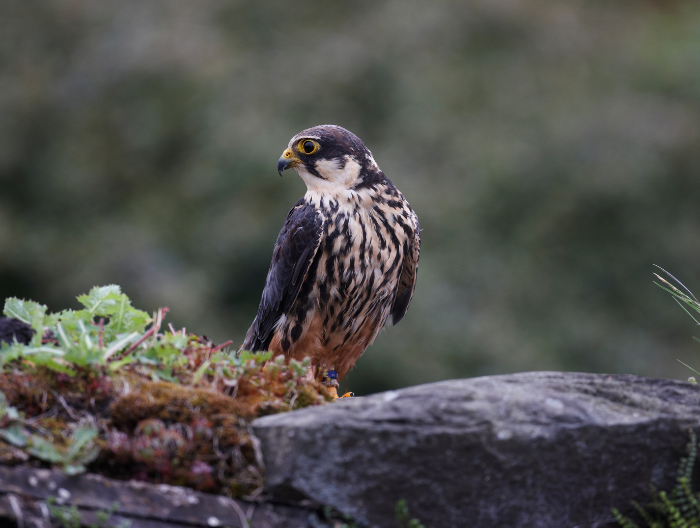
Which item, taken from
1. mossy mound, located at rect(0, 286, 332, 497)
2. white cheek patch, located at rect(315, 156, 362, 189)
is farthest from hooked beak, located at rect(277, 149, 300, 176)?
mossy mound, located at rect(0, 286, 332, 497)

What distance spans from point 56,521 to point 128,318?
0.96 meters

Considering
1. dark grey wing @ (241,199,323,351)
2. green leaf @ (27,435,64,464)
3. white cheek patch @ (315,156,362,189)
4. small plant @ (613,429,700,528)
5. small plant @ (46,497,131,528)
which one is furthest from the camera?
white cheek patch @ (315,156,362,189)

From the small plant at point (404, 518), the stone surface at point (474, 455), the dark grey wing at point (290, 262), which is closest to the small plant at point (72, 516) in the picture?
the stone surface at point (474, 455)

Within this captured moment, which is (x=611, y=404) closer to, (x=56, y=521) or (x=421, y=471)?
(x=421, y=471)

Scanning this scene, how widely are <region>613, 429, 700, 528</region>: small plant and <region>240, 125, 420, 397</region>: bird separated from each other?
194cm

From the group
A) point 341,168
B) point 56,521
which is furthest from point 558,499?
point 341,168

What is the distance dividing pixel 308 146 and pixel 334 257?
2.13ft

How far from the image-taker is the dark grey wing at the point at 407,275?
4.22 m

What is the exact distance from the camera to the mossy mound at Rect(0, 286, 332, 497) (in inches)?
76.4

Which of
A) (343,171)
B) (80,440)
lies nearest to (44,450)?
(80,440)

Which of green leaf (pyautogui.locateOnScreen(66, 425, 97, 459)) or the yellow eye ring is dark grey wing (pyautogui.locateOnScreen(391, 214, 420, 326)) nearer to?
the yellow eye ring

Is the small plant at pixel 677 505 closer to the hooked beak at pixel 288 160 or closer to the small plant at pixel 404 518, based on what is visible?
the small plant at pixel 404 518

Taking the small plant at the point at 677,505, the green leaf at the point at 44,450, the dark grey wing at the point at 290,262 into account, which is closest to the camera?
the green leaf at the point at 44,450

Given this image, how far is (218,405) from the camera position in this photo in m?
2.13
